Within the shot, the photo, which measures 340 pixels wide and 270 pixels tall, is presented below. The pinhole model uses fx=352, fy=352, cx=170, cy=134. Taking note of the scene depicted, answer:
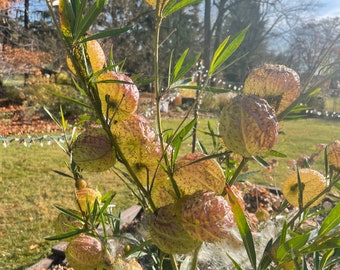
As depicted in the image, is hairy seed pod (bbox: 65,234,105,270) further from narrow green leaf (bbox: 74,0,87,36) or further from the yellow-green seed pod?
narrow green leaf (bbox: 74,0,87,36)

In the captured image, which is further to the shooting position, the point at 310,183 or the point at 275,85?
the point at 310,183

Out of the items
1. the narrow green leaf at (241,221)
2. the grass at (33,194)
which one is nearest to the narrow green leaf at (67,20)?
the narrow green leaf at (241,221)

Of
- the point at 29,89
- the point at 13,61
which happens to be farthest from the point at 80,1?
the point at 13,61

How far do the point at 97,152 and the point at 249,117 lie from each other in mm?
197

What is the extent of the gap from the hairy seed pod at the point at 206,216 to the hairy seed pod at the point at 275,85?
5.8 inches

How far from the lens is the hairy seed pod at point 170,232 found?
1.36ft

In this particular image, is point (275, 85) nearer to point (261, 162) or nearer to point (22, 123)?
point (261, 162)

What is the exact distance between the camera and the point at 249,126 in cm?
38

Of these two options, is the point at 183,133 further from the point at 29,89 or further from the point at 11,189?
the point at 29,89

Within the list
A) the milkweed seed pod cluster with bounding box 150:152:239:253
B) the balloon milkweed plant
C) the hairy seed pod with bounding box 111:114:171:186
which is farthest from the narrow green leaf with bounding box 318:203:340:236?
the hairy seed pod with bounding box 111:114:171:186

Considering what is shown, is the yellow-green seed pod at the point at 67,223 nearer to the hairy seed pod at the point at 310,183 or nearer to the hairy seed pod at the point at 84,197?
the hairy seed pod at the point at 84,197

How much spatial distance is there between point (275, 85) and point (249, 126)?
0.30 ft

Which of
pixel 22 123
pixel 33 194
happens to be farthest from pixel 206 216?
pixel 22 123

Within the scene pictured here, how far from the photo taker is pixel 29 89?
937cm
